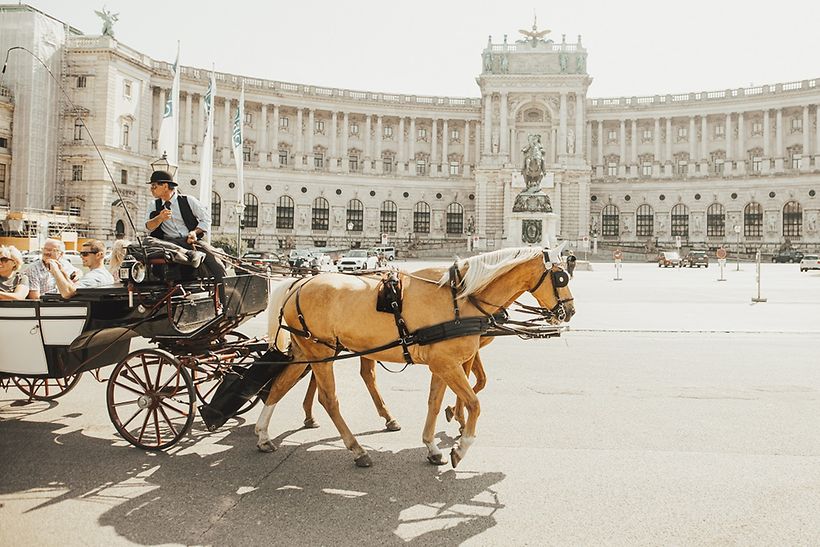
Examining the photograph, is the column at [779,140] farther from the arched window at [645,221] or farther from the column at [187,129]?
the column at [187,129]

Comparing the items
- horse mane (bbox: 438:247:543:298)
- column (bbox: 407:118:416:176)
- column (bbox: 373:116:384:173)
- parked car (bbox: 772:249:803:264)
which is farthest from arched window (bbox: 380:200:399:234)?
horse mane (bbox: 438:247:543:298)

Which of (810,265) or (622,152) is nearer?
(810,265)

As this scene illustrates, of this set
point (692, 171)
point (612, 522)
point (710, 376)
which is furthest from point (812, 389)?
point (692, 171)

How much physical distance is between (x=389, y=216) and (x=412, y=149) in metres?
9.14

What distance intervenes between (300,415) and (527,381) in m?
3.70

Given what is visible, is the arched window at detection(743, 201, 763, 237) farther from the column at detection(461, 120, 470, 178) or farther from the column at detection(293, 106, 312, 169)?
the column at detection(293, 106, 312, 169)

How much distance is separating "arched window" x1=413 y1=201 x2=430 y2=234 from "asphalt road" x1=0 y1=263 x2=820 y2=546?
65.6 m

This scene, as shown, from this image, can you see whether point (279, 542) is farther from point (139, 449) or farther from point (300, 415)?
point (300, 415)

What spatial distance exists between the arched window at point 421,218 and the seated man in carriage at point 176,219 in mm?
68103

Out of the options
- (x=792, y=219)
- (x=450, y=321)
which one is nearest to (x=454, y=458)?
(x=450, y=321)

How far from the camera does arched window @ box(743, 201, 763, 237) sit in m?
69.1

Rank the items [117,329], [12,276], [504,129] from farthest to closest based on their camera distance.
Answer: [504,129] < [12,276] < [117,329]

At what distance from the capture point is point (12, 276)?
7.61 metres

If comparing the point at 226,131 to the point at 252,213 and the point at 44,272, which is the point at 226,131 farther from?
the point at 44,272
